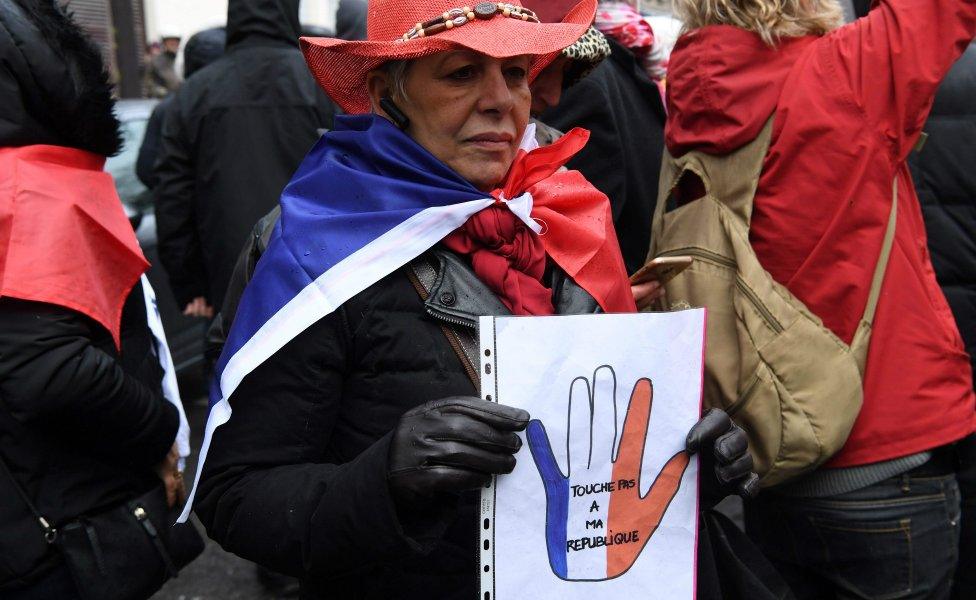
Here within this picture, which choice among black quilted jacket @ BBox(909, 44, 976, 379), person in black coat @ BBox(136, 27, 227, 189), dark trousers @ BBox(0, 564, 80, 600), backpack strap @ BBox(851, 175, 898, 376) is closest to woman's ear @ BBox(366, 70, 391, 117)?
backpack strap @ BBox(851, 175, 898, 376)

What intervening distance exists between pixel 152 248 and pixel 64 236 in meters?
3.65

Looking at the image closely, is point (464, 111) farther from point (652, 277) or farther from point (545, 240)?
point (652, 277)

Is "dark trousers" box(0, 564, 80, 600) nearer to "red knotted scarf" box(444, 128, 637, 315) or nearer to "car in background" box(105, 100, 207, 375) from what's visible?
"red knotted scarf" box(444, 128, 637, 315)

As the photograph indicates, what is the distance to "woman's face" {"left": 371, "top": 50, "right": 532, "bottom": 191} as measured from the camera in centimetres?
162

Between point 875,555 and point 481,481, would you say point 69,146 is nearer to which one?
point 481,481

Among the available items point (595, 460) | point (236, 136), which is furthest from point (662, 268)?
point (236, 136)

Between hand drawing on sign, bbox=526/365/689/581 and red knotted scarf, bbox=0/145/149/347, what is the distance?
123 cm

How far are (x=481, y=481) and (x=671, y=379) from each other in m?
0.35

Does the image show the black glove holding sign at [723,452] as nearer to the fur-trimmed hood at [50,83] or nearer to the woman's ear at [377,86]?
the woman's ear at [377,86]

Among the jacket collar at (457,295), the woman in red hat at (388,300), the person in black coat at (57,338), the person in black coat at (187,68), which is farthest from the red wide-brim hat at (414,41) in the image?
the person in black coat at (187,68)

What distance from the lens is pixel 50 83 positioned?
2.19m

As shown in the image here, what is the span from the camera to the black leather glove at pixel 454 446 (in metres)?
1.32

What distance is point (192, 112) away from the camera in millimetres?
3885

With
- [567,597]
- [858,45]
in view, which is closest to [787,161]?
[858,45]
